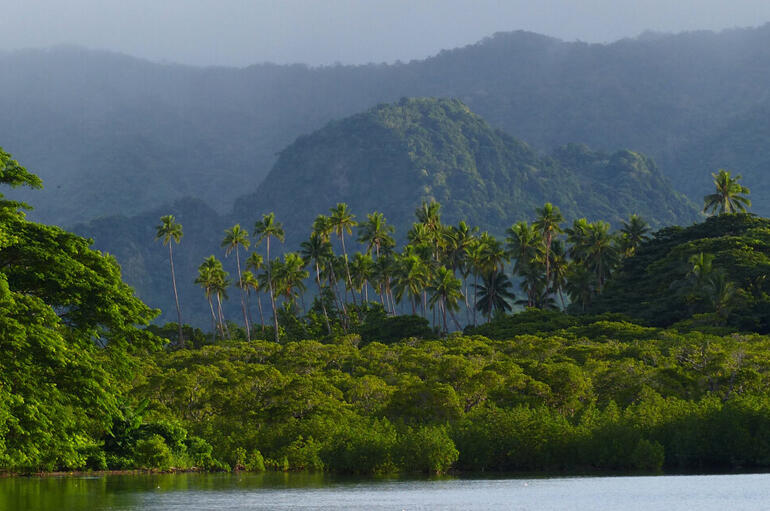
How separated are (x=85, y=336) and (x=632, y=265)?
13456 centimetres


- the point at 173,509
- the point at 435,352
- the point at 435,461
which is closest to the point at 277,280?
the point at 435,352

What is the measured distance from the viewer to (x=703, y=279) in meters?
137

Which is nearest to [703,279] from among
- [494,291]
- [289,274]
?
[494,291]

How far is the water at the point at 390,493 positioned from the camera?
156 ft

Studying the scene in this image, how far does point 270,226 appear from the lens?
179m

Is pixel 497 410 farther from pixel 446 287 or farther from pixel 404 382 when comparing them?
pixel 446 287

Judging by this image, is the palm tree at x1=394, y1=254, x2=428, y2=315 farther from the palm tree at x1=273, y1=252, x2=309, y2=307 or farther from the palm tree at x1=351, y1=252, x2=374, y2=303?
the palm tree at x1=273, y1=252, x2=309, y2=307

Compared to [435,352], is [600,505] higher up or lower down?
lower down

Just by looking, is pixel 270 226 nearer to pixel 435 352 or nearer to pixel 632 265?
pixel 632 265

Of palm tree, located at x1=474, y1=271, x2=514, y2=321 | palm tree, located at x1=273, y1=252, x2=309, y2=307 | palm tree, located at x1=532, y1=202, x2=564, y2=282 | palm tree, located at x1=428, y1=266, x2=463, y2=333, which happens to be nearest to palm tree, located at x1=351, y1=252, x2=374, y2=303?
palm tree, located at x1=273, y1=252, x2=309, y2=307

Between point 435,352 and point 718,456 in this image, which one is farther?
point 435,352

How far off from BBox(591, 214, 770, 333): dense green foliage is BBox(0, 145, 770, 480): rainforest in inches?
13.6

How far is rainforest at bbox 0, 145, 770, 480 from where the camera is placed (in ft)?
117

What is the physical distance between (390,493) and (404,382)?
3207 centimetres
